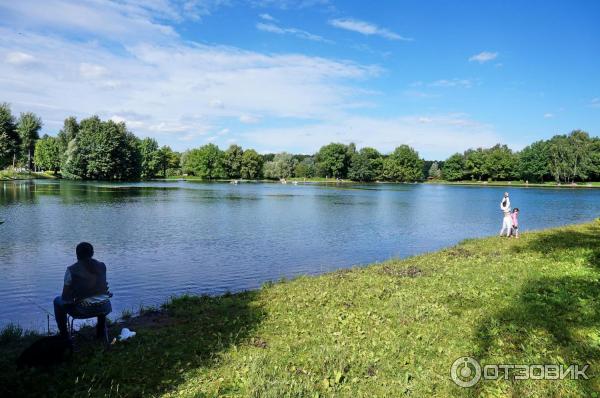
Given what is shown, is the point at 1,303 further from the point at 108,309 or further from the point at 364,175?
the point at 364,175

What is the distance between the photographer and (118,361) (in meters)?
8.33

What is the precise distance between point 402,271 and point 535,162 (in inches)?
7009

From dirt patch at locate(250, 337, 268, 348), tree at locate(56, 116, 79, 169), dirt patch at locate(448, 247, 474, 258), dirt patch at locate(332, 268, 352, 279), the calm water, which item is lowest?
the calm water

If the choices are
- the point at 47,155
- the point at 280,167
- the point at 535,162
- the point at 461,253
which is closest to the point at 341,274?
the point at 461,253

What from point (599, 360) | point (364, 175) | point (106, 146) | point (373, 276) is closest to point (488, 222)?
point (373, 276)

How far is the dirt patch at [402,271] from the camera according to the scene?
15.9 meters

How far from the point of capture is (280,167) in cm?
18725

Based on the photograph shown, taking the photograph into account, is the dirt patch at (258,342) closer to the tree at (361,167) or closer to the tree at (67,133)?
the tree at (67,133)

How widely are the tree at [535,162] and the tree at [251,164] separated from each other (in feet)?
366

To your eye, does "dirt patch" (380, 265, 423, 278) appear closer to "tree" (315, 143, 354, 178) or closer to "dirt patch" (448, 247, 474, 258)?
"dirt patch" (448, 247, 474, 258)

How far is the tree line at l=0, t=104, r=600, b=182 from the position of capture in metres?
121

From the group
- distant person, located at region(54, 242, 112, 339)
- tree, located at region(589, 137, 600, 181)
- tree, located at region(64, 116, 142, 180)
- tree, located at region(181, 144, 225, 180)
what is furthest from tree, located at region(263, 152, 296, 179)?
distant person, located at region(54, 242, 112, 339)

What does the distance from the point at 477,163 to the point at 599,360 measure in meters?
202

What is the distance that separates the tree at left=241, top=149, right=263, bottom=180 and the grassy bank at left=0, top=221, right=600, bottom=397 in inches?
6589
